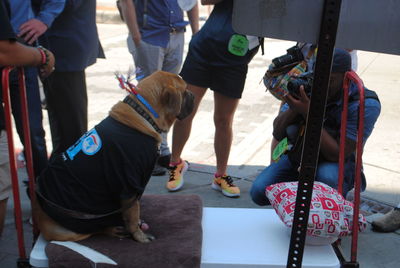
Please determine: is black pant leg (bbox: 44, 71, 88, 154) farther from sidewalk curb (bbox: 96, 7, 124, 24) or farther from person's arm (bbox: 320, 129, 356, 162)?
sidewalk curb (bbox: 96, 7, 124, 24)

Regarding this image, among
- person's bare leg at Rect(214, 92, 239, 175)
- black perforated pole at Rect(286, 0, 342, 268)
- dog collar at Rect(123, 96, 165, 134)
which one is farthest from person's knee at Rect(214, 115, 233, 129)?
black perforated pole at Rect(286, 0, 342, 268)

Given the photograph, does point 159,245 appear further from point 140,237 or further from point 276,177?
point 276,177

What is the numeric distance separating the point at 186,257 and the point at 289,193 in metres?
0.64

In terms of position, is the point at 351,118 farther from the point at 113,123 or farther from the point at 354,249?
the point at 113,123

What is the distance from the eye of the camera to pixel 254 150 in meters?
5.57

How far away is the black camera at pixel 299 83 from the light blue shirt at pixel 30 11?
1768 millimetres

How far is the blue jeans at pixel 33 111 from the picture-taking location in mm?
3293

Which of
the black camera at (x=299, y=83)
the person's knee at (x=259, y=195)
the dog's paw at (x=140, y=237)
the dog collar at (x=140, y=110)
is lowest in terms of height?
the person's knee at (x=259, y=195)

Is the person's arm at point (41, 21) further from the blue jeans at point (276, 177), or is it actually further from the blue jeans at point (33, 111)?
the blue jeans at point (276, 177)

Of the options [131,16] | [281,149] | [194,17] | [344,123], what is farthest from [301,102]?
[194,17]

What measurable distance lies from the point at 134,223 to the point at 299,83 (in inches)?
45.4

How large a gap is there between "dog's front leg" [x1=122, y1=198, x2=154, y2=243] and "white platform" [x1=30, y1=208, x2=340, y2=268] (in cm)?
32

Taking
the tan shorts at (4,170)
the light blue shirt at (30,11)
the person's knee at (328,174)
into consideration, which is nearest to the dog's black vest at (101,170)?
the tan shorts at (4,170)

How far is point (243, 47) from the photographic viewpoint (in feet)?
12.7
